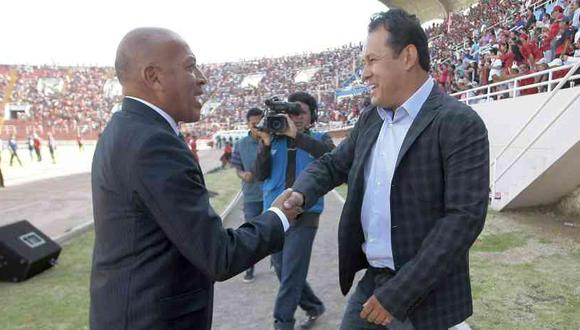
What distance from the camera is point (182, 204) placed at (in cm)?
158

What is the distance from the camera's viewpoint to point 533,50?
460 inches

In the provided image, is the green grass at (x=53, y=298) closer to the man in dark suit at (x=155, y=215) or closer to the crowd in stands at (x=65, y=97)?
the man in dark suit at (x=155, y=215)

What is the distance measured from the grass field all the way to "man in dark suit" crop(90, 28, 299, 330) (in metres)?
3.03

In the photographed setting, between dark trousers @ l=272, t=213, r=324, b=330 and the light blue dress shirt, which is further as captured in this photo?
dark trousers @ l=272, t=213, r=324, b=330

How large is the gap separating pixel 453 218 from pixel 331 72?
49.1m

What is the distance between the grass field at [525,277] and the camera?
4.07 m

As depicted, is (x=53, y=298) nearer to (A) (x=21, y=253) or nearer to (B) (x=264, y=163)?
(A) (x=21, y=253)

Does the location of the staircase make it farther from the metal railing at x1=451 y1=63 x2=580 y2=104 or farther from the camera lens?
the camera lens

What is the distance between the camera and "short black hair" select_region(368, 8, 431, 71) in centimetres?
205

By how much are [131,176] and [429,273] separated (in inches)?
45.8

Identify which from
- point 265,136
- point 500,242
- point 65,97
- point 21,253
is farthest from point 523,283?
point 65,97

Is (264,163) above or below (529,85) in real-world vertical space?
below

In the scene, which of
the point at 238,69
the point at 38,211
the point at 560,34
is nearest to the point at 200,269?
the point at 38,211

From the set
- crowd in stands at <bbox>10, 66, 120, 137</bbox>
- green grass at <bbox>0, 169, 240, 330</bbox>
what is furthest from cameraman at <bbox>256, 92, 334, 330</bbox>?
crowd in stands at <bbox>10, 66, 120, 137</bbox>
